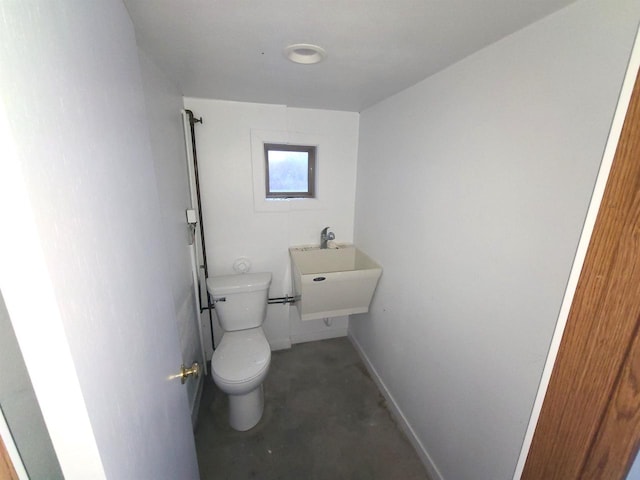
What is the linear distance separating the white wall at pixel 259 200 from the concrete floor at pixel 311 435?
57cm

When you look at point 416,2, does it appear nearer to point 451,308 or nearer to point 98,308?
point 98,308

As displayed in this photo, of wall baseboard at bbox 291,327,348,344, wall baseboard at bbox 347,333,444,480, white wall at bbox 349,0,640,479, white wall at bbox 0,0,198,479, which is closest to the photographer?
white wall at bbox 0,0,198,479

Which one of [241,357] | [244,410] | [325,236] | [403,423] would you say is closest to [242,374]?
[241,357]

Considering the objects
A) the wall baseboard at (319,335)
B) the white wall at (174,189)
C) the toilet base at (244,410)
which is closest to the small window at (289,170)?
the white wall at (174,189)

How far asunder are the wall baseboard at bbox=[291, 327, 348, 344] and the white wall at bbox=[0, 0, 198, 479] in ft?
6.12

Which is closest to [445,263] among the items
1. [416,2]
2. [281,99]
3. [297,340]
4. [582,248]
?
[582,248]

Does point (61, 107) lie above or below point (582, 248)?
above

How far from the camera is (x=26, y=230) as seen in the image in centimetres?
29

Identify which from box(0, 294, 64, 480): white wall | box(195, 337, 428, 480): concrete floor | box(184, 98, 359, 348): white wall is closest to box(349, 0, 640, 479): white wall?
box(195, 337, 428, 480): concrete floor

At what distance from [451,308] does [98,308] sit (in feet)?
4.38

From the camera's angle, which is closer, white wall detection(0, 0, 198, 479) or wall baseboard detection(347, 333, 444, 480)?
white wall detection(0, 0, 198, 479)

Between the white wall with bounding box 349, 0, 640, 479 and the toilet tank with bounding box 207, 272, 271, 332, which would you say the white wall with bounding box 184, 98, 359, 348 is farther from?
the white wall with bounding box 349, 0, 640, 479

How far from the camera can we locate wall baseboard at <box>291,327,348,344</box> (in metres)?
2.53

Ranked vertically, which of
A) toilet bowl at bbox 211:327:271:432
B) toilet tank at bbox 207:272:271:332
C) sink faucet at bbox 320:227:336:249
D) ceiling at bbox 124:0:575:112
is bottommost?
toilet bowl at bbox 211:327:271:432
